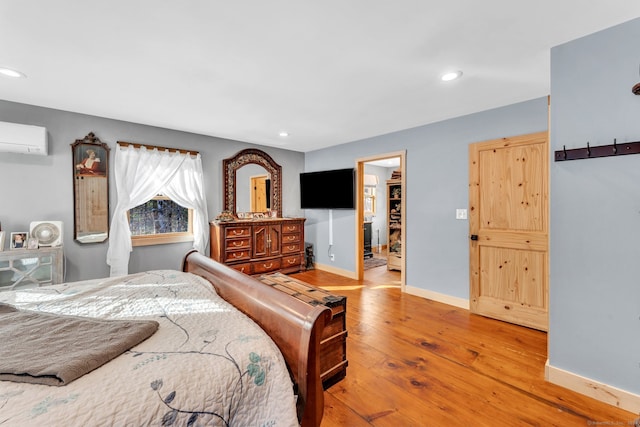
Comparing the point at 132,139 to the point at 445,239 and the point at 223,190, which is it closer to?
the point at 223,190

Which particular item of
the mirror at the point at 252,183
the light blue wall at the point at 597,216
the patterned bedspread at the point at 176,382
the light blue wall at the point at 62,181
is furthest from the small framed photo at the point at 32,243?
the light blue wall at the point at 597,216

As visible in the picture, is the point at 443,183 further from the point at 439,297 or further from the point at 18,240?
the point at 18,240

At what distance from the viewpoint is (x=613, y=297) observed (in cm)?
174

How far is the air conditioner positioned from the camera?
2.77 meters

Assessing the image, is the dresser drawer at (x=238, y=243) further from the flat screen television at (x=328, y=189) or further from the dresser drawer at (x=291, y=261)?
the flat screen television at (x=328, y=189)

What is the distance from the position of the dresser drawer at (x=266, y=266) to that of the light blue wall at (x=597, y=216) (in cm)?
369

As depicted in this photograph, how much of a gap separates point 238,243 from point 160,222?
113 centimetres

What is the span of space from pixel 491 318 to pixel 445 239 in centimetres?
101

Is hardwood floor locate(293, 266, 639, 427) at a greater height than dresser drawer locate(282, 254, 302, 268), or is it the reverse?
dresser drawer locate(282, 254, 302, 268)

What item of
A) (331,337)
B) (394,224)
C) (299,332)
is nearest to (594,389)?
(331,337)

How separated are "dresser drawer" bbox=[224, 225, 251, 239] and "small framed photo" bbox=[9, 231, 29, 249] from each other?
2095 millimetres

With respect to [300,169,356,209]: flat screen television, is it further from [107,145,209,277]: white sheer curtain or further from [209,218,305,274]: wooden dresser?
[107,145,209,277]: white sheer curtain

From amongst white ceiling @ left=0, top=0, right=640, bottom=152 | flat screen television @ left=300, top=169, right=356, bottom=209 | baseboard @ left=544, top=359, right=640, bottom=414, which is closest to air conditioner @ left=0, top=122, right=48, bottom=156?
white ceiling @ left=0, top=0, right=640, bottom=152

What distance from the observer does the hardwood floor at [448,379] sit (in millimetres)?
1663
